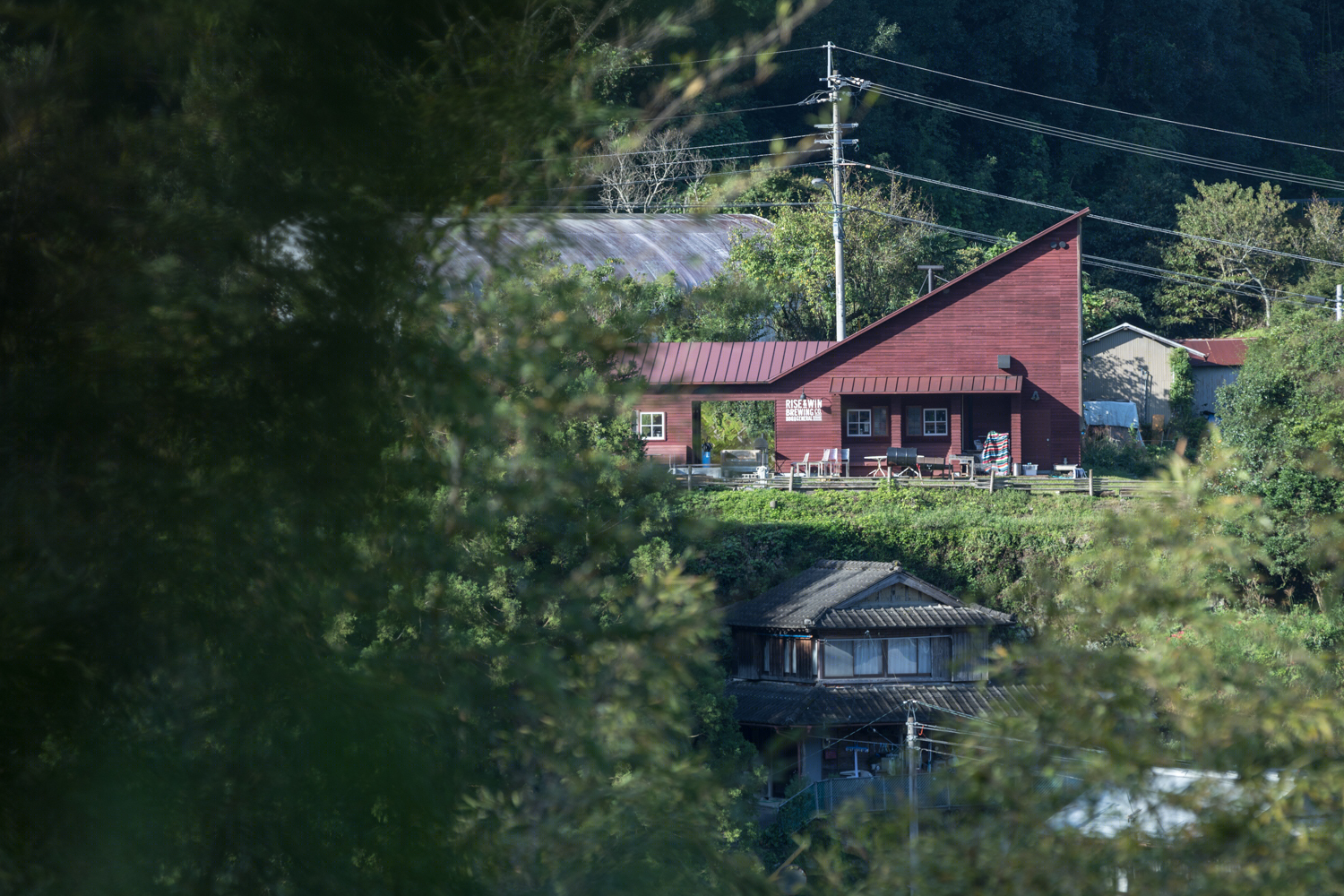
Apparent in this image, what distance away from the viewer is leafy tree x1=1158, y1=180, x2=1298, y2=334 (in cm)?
4438

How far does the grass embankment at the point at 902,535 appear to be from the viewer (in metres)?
21.7

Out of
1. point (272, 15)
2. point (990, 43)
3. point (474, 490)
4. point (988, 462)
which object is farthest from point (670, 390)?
point (990, 43)

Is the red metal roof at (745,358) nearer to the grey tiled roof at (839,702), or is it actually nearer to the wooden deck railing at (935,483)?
the wooden deck railing at (935,483)

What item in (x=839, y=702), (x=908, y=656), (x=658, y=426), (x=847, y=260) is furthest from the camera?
(x=847, y=260)

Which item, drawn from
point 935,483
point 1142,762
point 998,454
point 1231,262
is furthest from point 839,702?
point 1231,262

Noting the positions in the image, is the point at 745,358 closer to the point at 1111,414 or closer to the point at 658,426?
the point at 658,426

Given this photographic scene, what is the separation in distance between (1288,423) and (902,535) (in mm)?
6975

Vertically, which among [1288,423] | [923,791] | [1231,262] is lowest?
[923,791]

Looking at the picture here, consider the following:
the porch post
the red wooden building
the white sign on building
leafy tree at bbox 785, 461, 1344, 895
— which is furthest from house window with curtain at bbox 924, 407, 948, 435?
leafy tree at bbox 785, 461, 1344, 895

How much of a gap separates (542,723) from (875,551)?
19343 millimetres

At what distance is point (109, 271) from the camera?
2.81 m

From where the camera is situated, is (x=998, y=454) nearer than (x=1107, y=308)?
Yes

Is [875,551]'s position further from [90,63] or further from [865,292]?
[90,63]

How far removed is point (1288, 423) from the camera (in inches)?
820
